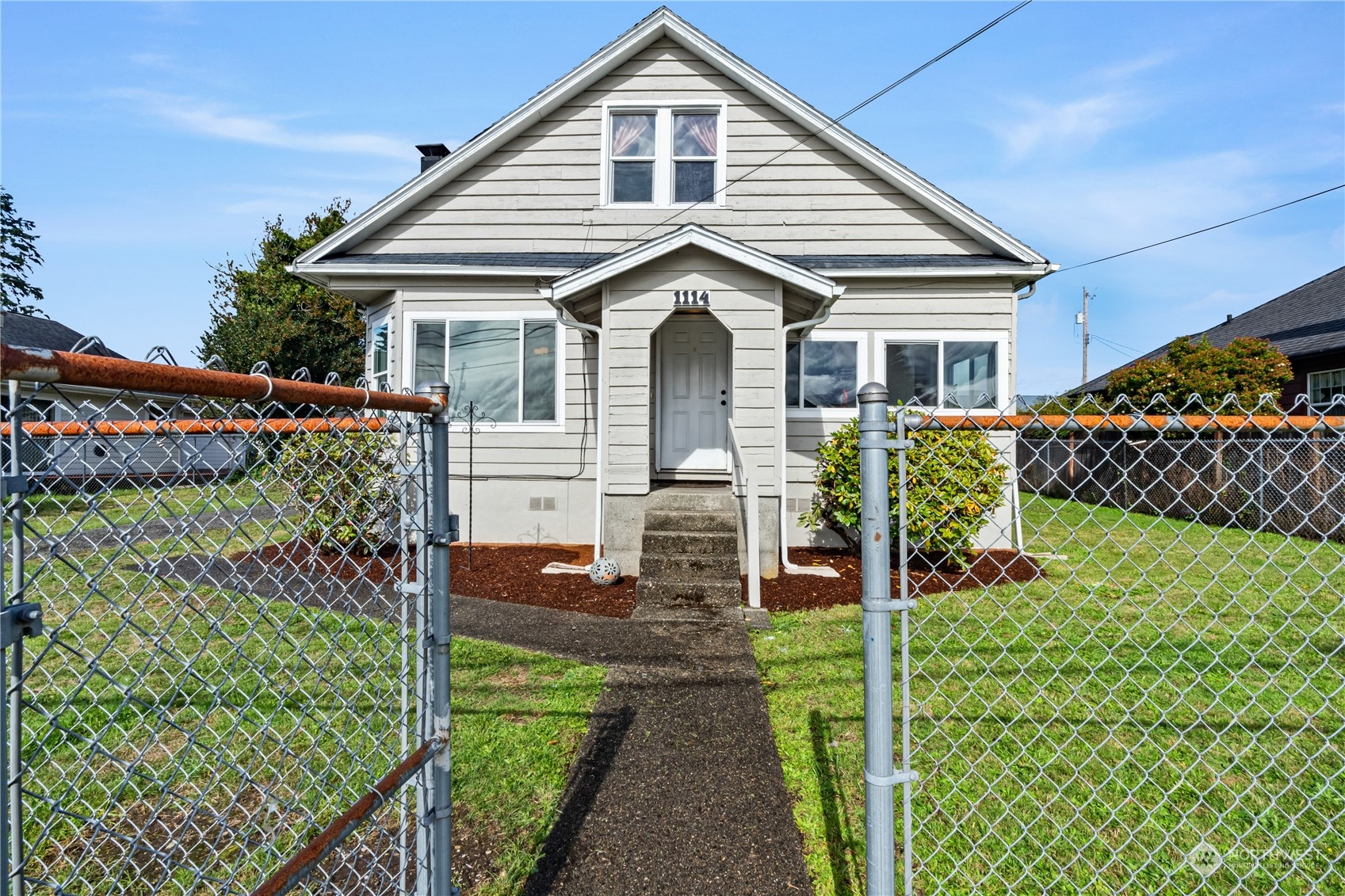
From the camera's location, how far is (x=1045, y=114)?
1116 cm

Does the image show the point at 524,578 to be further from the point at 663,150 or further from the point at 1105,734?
the point at 663,150

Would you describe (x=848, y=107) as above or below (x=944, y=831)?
above

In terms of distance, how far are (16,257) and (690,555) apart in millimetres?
41780

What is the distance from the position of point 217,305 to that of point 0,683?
79.7 ft

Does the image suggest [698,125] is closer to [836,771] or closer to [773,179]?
[773,179]

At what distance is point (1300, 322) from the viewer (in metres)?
17.4

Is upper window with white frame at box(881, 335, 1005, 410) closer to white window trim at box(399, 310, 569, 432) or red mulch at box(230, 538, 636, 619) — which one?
white window trim at box(399, 310, 569, 432)

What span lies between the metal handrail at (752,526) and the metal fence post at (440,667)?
460 centimetres

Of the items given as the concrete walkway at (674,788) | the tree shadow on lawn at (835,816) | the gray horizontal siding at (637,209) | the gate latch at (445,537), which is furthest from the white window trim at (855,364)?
the gate latch at (445,537)

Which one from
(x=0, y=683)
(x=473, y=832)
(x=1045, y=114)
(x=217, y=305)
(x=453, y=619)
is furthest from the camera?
(x=217, y=305)

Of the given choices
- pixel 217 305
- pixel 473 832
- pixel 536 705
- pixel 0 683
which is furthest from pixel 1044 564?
pixel 217 305

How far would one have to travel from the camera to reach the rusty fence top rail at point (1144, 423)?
2.04 meters

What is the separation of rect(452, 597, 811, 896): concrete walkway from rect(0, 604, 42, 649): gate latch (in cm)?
201

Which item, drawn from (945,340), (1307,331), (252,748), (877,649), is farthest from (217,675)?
(1307,331)
